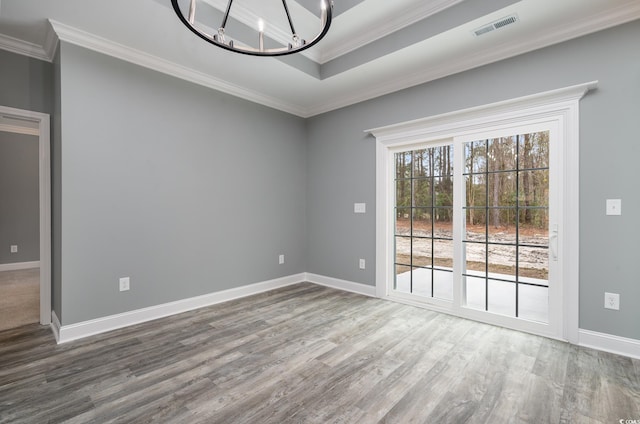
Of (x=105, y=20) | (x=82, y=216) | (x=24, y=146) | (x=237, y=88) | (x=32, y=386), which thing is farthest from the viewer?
(x=24, y=146)

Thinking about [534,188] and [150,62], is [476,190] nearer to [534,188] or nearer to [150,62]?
[534,188]

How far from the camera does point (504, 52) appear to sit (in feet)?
9.70

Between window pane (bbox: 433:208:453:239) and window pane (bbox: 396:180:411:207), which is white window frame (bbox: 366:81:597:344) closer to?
window pane (bbox: 396:180:411:207)

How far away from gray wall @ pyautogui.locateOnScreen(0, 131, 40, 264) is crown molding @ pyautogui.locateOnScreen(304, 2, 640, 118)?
6.59 metres

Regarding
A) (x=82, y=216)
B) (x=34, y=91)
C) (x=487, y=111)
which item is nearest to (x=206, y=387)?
(x=82, y=216)

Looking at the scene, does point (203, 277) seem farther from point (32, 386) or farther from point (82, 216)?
point (32, 386)

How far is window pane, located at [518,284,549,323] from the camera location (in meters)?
2.92

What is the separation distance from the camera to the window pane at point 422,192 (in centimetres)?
369

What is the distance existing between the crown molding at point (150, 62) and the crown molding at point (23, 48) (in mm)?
519

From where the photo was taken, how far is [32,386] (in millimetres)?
2018

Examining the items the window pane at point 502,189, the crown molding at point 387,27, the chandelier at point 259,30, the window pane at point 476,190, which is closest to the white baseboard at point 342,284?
the window pane at point 476,190

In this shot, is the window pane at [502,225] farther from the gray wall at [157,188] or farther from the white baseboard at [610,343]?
the gray wall at [157,188]

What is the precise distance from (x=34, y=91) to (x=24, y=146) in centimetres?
458

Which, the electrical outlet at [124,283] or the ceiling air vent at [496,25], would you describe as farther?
the electrical outlet at [124,283]
